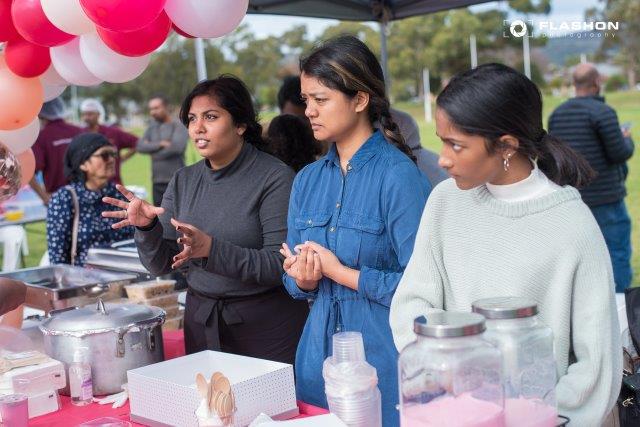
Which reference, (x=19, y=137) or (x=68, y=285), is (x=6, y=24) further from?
(x=68, y=285)

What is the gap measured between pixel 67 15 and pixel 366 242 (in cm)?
118

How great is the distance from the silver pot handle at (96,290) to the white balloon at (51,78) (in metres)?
0.82

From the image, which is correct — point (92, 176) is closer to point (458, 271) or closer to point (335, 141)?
point (335, 141)

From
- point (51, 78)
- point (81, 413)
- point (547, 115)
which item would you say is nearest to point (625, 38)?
point (547, 115)

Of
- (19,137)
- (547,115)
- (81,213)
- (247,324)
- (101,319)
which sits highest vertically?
(547,115)

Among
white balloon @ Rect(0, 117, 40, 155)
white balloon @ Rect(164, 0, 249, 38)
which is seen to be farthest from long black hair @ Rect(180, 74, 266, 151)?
white balloon @ Rect(0, 117, 40, 155)

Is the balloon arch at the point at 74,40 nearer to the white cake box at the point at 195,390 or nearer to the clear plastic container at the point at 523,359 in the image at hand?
the white cake box at the point at 195,390

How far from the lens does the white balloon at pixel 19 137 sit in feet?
9.34

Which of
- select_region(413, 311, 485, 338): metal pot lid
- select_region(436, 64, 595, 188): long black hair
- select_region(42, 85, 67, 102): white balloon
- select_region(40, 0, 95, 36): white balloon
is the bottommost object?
select_region(413, 311, 485, 338): metal pot lid

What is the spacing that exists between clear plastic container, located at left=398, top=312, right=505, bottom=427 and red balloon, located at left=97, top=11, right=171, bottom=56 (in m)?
1.53

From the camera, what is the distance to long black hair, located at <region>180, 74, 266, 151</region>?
2.39 meters

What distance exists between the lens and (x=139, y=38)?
7.86 feet

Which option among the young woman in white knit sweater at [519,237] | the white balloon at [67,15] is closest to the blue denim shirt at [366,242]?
the young woman in white knit sweater at [519,237]

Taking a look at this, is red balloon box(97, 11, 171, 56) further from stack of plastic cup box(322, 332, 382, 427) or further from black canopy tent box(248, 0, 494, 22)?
black canopy tent box(248, 0, 494, 22)
